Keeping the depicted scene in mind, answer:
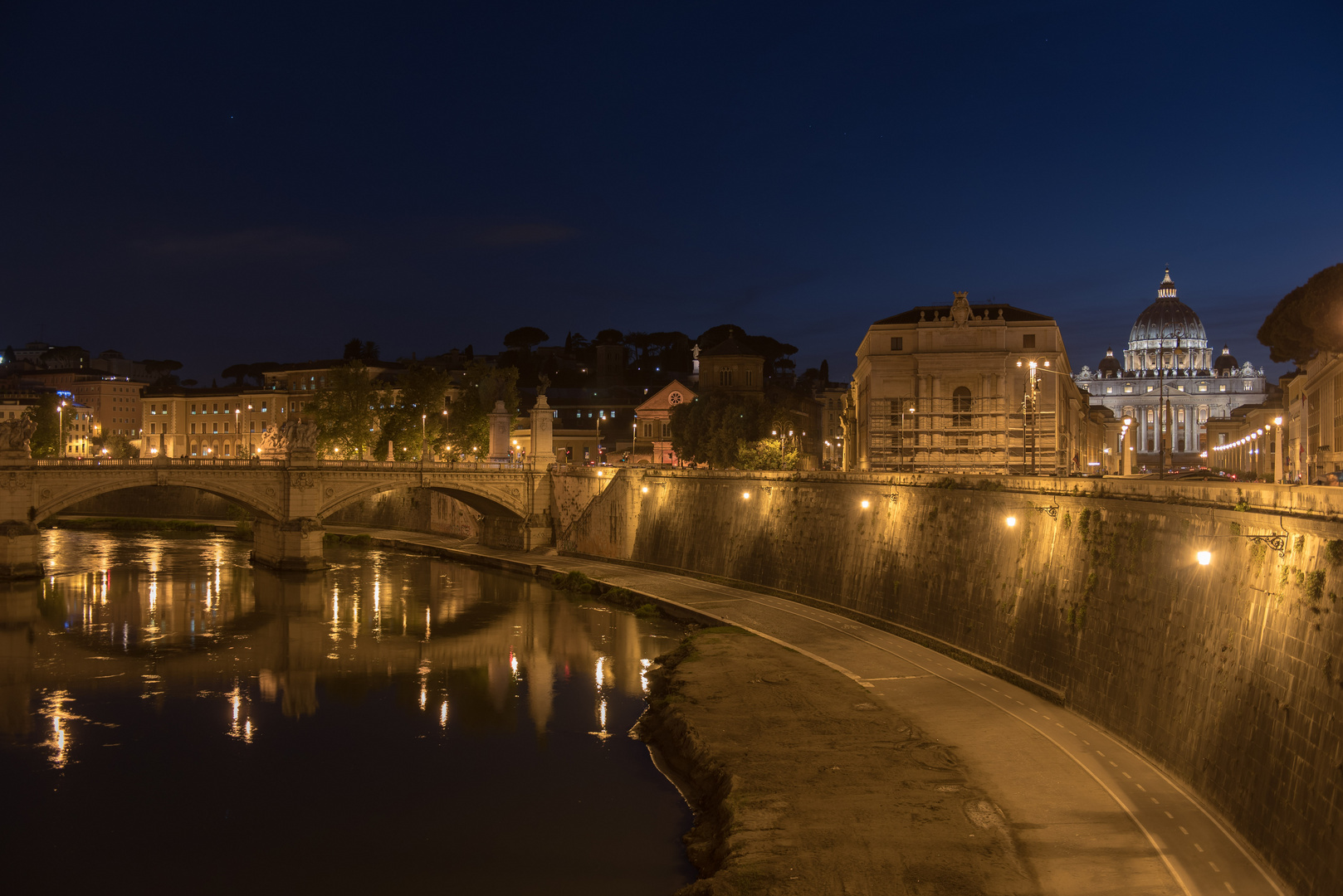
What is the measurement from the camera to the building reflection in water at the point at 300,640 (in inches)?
1010

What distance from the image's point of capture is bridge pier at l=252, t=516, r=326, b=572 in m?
46.5

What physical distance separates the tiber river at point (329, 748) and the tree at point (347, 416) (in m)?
25.8

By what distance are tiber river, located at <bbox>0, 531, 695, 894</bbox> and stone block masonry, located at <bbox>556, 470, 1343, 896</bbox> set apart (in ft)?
24.6

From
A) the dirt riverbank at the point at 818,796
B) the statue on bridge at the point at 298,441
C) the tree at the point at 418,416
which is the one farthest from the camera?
the tree at the point at 418,416

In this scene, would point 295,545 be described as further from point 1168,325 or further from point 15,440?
point 1168,325

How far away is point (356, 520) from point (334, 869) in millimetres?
54080

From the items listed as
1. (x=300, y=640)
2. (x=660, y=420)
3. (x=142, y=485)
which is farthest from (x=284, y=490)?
(x=660, y=420)

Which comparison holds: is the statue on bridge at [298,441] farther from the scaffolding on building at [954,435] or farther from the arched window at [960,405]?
the arched window at [960,405]

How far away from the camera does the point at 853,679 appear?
22562mm

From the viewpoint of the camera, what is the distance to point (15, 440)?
42.0 m

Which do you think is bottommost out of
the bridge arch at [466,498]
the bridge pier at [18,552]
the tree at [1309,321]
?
the bridge pier at [18,552]

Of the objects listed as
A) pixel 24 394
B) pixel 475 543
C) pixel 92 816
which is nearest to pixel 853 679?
pixel 92 816

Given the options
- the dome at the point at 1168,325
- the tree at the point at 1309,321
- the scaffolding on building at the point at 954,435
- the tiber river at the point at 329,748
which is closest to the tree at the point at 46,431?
the tiber river at the point at 329,748

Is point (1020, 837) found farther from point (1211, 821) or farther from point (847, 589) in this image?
point (847, 589)
